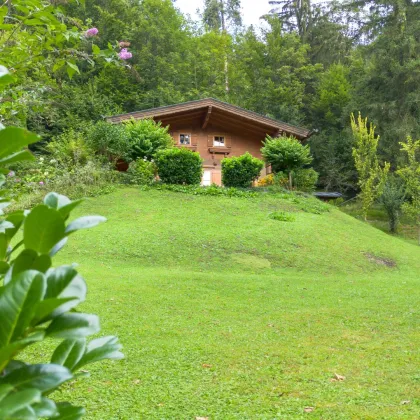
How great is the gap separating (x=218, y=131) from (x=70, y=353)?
58.6 feet

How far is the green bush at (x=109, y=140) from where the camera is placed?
14.0 metres

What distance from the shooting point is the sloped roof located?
16.2m

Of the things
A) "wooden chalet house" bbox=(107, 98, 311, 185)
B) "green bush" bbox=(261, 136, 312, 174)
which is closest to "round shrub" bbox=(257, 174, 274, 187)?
"green bush" bbox=(261, 136, 312, 174)

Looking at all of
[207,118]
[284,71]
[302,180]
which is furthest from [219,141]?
[284,71]

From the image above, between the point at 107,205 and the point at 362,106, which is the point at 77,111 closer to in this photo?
the point at 107,205

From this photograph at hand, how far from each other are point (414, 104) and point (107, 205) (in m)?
17.7

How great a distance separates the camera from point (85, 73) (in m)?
25.5

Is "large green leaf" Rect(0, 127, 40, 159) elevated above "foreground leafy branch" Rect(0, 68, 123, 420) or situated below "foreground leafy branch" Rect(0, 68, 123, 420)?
above

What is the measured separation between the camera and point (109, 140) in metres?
13.9

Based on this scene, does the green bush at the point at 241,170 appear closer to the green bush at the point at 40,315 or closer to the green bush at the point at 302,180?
the green bush at the point at 302,180

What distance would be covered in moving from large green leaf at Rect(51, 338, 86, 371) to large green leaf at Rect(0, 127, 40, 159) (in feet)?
0.95

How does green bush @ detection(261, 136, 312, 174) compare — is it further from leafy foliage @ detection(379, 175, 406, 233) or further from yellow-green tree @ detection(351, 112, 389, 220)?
leafy foliage @ detection(379, 175, 406, 233)

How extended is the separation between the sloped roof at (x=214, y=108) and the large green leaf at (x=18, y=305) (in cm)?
1608

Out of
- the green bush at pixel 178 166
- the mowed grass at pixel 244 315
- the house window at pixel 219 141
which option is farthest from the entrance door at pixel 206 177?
the mowed grass at pixel 244 315
